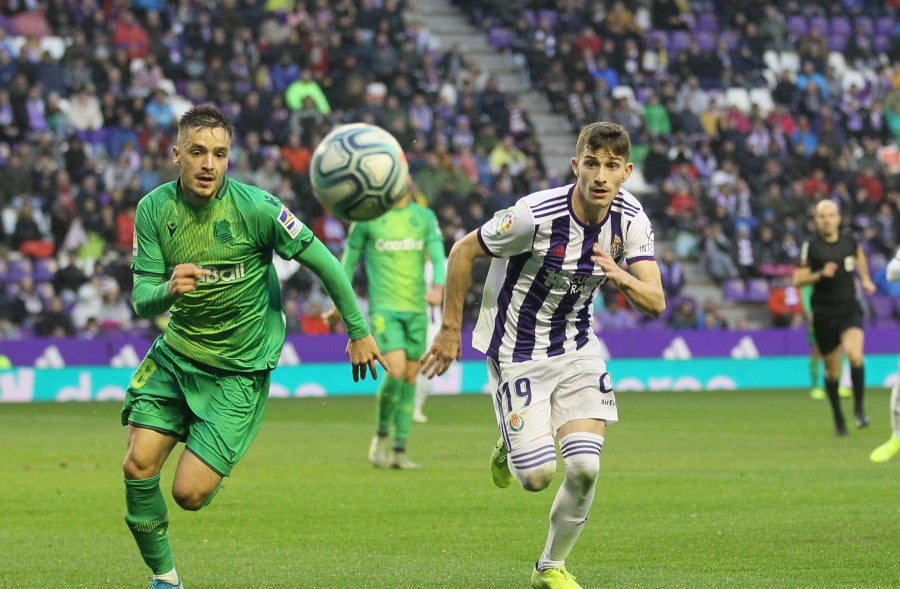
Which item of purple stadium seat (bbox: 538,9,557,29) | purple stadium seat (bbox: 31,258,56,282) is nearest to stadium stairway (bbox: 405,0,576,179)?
purple stadium seat (bbox: 538,9,557,29)

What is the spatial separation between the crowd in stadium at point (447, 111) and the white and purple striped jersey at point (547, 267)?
15426mm

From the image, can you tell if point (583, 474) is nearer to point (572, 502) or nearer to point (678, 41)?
point (572, 502)

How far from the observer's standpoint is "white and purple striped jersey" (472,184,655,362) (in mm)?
7531

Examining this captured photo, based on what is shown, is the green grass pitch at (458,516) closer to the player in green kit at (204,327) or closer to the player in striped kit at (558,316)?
the player in striped kit at (558,316)

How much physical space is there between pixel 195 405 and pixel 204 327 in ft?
1.25

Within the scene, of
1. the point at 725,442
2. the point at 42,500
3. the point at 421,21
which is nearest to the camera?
the point at 42,500

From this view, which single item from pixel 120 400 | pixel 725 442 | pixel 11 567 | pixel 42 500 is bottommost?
pixel 120 400

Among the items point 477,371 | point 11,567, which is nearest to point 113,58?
point 477,371

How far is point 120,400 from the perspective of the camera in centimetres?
2223

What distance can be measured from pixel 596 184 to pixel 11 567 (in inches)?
149

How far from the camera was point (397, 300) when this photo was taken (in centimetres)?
1380

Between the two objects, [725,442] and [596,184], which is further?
[725,442]

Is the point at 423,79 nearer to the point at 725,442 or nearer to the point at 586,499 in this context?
the point at 725,442

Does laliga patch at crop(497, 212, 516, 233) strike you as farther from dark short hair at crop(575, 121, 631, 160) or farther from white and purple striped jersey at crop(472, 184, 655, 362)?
dark short hair at crop(575, 121, 631, 160)
